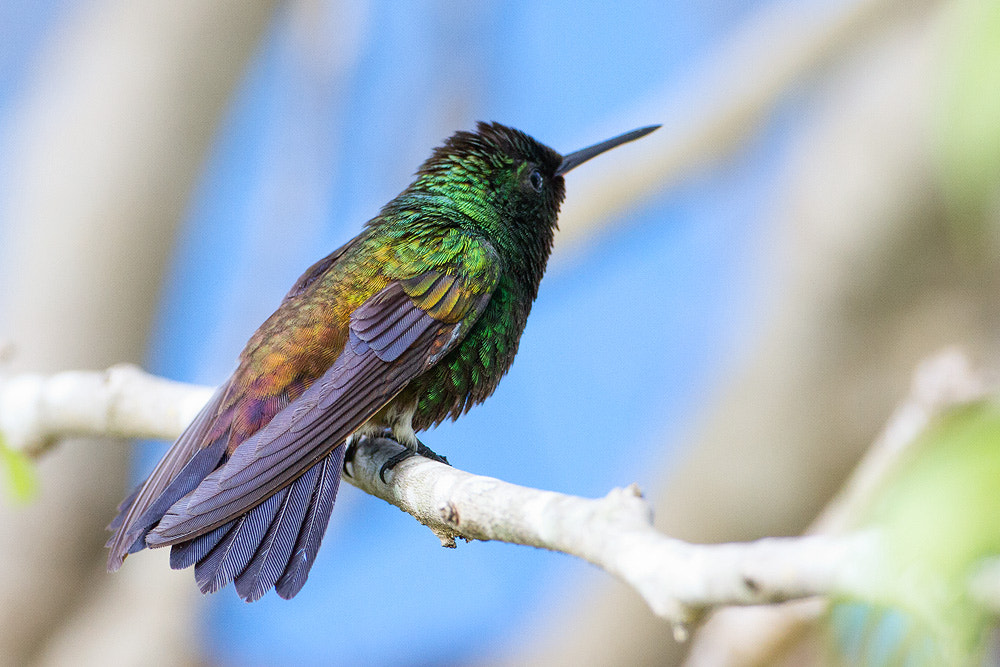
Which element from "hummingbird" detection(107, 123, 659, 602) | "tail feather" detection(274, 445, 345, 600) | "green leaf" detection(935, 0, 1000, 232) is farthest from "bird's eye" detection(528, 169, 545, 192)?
"green leaf" detection(935, 0, 1000, 232)

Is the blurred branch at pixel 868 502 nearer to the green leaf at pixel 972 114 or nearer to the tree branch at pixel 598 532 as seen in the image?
the tree branch at pixel 598 532

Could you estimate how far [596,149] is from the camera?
319 cm

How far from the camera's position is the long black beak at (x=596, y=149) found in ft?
10.3

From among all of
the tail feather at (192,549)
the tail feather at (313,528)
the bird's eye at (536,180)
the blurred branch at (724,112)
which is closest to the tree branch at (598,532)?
the tail feather at (313,528)

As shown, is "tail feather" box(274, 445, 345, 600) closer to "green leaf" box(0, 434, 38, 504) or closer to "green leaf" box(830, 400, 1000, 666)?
"green leaf" box(0, 434, 38, 504)

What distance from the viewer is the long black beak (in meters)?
3.13


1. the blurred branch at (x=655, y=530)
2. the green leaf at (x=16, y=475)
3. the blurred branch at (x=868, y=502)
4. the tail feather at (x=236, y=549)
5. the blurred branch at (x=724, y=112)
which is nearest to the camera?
the blurred branch at (x=655, y=530)

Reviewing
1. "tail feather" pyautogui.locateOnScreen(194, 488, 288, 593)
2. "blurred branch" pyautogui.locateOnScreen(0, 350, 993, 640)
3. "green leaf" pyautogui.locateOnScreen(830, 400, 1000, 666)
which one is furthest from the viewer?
"tail feather" pyautogui.locateOnScreen(194, 488, 288, 593)

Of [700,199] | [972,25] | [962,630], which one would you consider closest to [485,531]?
[962,630]

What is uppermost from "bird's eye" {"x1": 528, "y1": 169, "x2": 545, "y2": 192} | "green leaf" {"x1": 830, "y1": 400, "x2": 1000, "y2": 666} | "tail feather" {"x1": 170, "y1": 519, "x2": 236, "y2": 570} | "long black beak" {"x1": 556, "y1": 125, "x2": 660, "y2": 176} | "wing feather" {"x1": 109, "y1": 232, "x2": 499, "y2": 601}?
"long black beak" {"x1": 556, "y1": 125, "x2": 660, "y2": 176}

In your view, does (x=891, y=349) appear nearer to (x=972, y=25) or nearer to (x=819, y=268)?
(x=819, y=268)

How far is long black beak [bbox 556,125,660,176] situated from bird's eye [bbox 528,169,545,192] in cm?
9

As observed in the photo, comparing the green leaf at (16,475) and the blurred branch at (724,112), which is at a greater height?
the blurred branch at (724,112)

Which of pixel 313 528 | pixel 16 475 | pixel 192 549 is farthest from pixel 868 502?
pixel 16 475
